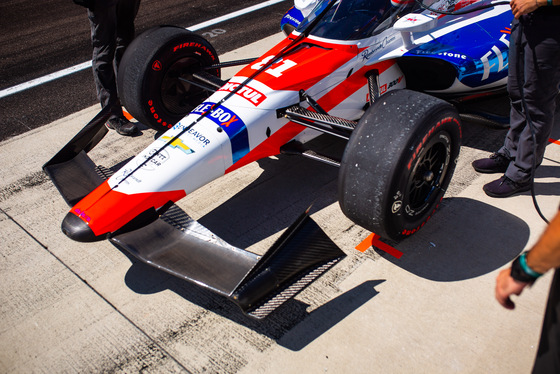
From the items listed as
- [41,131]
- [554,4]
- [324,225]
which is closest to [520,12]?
[554,4]

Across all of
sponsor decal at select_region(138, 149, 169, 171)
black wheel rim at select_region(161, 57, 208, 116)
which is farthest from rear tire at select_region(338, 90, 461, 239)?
black wheel rim at select_region(161, 57, 208, 116)

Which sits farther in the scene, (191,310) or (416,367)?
(191,310)

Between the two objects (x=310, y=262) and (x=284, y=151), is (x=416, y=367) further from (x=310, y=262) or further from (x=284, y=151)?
(x=284, y=151)

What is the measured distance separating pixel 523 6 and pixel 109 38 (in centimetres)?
352

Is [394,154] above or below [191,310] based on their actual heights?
above

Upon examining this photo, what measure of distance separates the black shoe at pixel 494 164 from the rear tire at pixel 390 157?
1.00 m

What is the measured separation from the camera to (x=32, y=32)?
8.28m

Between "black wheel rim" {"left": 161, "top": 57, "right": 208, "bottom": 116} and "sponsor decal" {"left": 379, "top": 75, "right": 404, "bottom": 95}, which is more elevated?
"sponsor decal" {"left": 379, "top": 75, "right": 404, "bottom": 95}

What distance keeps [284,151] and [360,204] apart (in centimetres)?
90

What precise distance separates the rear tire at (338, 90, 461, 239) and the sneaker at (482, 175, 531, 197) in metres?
0.84

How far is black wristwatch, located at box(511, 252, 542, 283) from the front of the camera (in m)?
1.81

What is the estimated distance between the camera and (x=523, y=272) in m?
1.83

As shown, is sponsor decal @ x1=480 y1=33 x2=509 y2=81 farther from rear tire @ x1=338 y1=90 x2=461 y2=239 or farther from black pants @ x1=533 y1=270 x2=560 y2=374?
black pants @ x1=533 y1=270 x2=560 y2=374

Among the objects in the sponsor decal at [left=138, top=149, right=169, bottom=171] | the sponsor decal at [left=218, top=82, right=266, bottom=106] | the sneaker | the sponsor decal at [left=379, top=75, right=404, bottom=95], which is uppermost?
the sponsor decal at [left=218, top=82, right=266, bottom=106]
